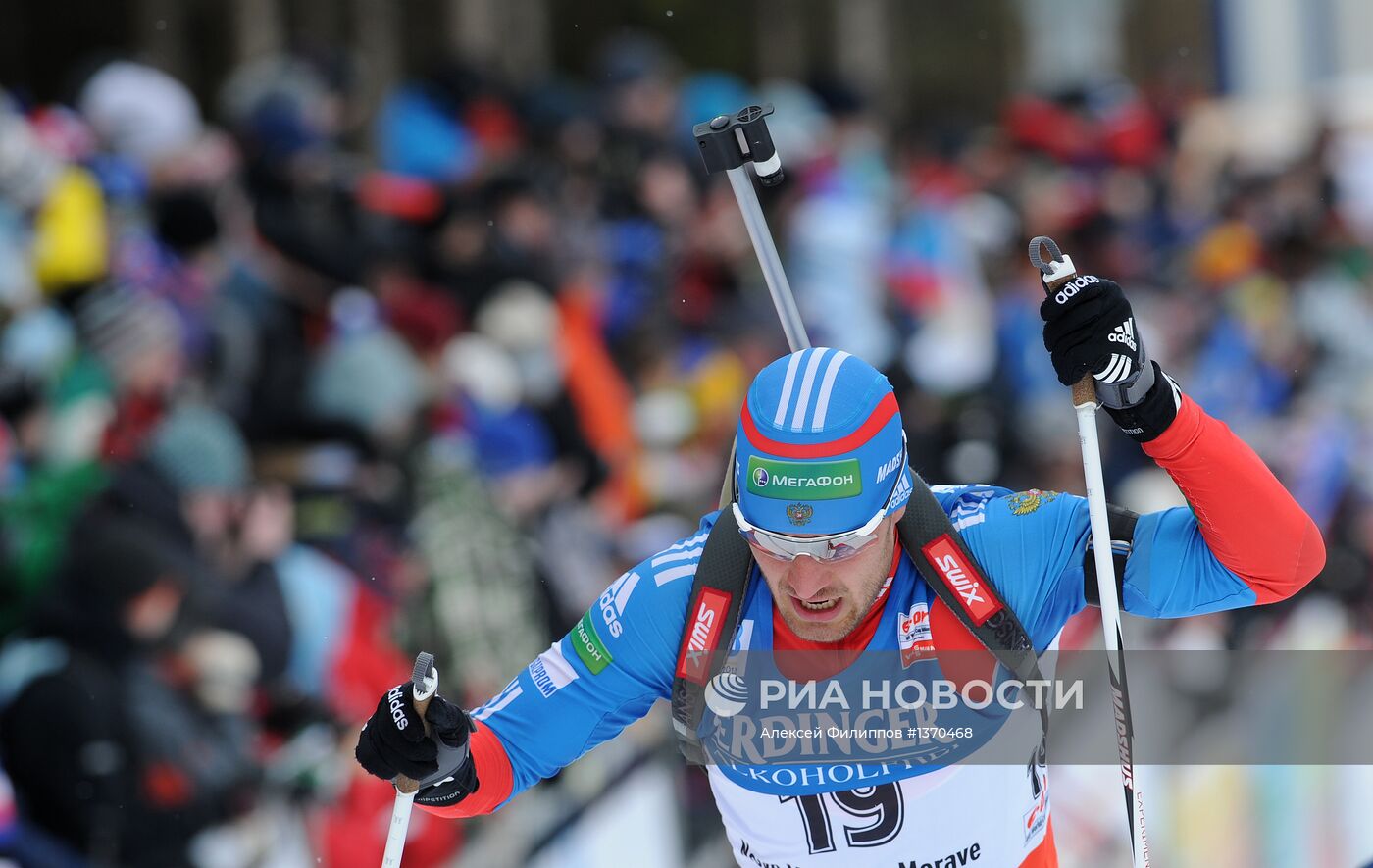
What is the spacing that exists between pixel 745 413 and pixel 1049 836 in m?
1.23

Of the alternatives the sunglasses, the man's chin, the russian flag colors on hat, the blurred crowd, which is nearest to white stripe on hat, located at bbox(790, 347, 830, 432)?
the russian flag colors on hat

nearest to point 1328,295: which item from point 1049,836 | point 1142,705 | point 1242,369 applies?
point 1242,369

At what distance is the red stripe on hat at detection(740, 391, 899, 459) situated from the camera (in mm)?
3523

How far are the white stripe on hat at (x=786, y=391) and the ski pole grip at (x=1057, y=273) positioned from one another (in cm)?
51

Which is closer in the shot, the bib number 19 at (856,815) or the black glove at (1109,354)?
the black glove at (1109,354)

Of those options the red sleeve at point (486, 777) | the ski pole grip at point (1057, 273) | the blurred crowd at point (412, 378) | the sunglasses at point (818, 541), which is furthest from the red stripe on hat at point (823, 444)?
the blurred crowd at point (412, 378)

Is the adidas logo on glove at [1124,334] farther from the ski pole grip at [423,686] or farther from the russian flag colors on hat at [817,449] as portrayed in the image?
the ski pole grip at [423,686]

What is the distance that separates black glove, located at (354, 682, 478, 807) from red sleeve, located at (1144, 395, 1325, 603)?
150 centimetres

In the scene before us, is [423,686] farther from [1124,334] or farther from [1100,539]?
[1124,334]

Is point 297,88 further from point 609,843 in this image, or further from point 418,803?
point 418,803

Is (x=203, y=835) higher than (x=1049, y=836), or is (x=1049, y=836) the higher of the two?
(x=1049, y=836)

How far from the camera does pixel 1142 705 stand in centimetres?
723

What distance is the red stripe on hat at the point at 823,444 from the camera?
A: 11.6 ft

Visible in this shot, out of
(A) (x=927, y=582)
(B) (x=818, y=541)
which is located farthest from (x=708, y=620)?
(A) (x=927, y=582)
